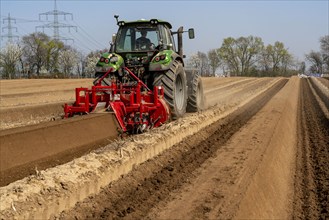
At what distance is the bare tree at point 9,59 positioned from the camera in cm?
6133

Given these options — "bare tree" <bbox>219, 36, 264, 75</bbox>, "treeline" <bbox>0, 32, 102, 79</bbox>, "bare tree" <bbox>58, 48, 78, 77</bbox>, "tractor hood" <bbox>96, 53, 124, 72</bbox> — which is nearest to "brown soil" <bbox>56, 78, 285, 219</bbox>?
"tractor hood" <bbox>96, 53, 124, 72</bbox>

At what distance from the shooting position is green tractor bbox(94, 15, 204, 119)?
8.18m

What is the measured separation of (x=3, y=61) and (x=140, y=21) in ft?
200

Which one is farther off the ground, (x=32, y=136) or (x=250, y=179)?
(x=32, y=136)

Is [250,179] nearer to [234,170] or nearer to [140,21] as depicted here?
[234,170]

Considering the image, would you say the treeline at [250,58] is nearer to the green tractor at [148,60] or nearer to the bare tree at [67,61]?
the bare tree at [67,61]

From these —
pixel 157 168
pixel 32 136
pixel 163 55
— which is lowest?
pixel 157 168

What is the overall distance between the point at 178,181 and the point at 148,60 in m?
4.00

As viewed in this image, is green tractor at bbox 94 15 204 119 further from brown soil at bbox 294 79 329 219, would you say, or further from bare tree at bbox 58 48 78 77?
bare tree at bbox 58 48 78 77

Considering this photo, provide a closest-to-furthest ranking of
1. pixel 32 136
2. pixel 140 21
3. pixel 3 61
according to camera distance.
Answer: pixel 32 136
pixel 140 21
pixel 3 61

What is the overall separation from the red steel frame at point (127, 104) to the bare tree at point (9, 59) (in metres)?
54.4

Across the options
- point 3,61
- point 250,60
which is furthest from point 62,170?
point 250,60

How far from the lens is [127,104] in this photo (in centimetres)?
728

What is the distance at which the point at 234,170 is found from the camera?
17.9ft
